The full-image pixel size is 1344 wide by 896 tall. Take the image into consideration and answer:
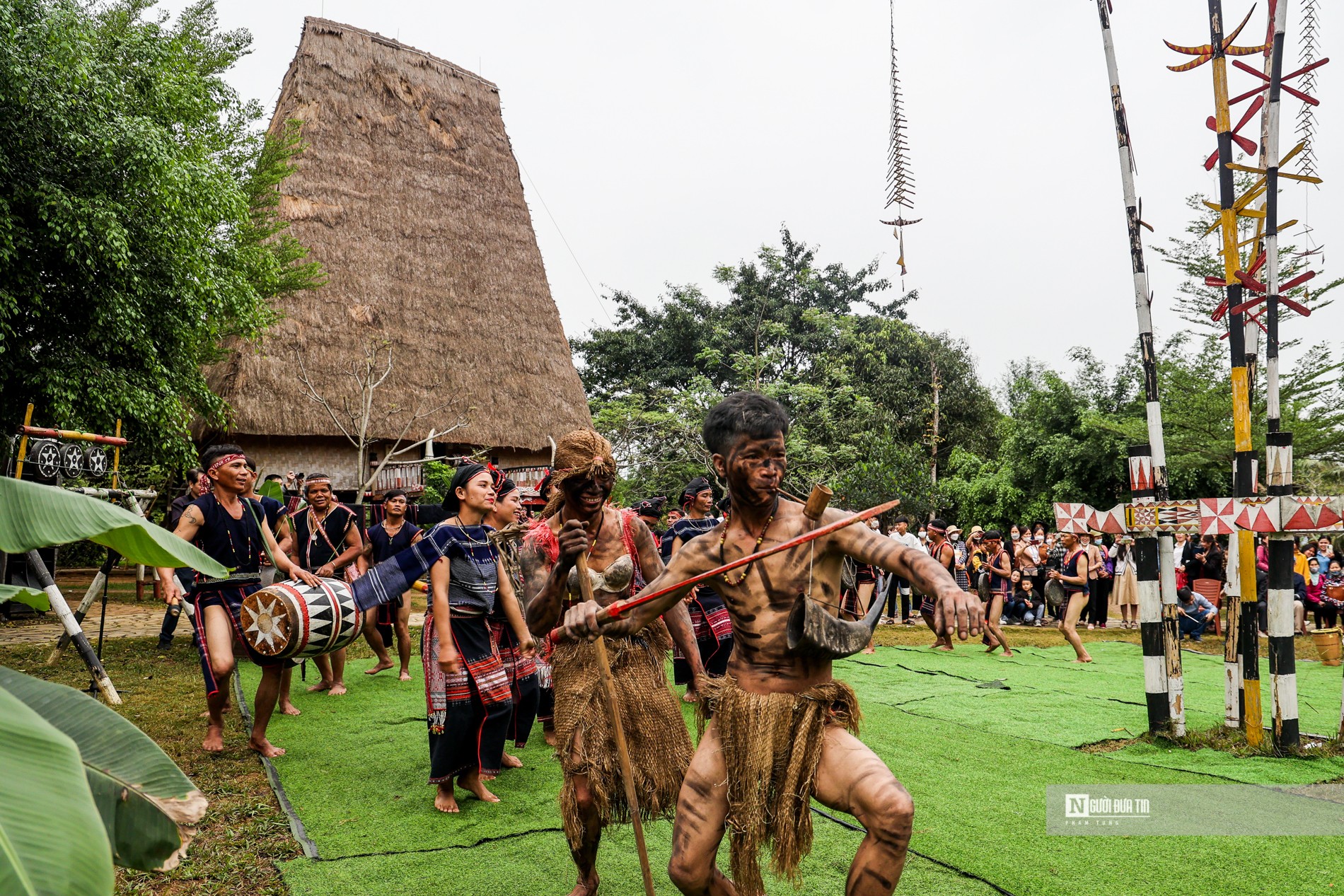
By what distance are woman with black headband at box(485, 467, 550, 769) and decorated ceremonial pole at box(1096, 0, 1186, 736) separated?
13.4 feet

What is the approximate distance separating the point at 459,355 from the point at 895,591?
1139 cm

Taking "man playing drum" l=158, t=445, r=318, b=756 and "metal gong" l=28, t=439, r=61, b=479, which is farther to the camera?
"metal gong" l=28, t=439, r=61, b=479

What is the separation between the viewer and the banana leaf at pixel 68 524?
1.70 meters

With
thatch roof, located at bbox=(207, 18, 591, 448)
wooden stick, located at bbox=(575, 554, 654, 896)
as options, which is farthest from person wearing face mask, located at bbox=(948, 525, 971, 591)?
thatch roof, located at bbox=(207, 18, 591, 448)

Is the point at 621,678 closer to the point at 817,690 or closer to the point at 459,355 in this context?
the point at 817,690

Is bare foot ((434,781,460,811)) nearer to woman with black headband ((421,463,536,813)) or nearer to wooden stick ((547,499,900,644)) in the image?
woman with black headband ((421,463,536,813))

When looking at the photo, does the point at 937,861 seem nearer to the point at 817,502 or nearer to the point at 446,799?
the point at 817,502

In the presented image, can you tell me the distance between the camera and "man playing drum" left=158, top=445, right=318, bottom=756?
5523 mm

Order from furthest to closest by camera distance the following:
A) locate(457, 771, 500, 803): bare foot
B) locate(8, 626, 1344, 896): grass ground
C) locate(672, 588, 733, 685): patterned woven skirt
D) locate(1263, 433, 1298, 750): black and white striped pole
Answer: locate(672, 588, 733, 685): patterned woven skirt, locate(1263, 433, 1298, 750): black and white striped pole, locate(457, 771, 500, 803): bare foot, locate(8, 626, 1344, 896): grass ground

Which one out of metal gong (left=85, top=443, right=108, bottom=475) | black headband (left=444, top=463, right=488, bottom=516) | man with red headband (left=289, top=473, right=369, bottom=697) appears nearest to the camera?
black headband (left=444, top=463, right=488, bottom=516)

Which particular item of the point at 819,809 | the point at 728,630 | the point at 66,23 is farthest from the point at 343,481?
the point at 819,809

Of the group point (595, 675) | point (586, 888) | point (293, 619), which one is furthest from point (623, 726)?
point (293, 619)

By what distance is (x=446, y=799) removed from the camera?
4.60 m

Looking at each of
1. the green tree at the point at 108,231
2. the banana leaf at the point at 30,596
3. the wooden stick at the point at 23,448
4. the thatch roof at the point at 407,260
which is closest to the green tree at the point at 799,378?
the thatch roof at the point at 407,260
